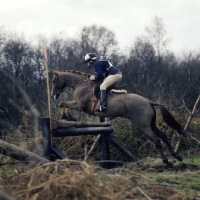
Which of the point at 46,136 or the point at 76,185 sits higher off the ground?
the point at 76,185

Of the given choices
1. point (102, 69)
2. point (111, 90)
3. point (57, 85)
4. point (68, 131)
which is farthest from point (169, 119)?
point (57, 85)

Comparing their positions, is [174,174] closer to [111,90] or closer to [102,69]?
[111,90]

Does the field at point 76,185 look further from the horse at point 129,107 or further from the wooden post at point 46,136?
the horse at point 129,107

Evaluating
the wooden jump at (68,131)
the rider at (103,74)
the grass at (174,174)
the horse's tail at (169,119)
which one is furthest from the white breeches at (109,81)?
the grass at (174,174)

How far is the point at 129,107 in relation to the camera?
1220 cm

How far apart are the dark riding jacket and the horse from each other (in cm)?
49

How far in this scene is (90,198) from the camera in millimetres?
4633

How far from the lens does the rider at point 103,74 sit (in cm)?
1238

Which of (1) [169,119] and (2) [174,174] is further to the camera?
(1) [169,119]

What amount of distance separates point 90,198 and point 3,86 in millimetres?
31809

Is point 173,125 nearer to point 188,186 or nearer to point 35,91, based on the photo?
point 188,186

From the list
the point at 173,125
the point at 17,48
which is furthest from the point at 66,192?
the point at 17,48

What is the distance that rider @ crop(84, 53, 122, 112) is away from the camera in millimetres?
12375

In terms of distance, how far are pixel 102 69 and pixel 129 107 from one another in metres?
1.32
